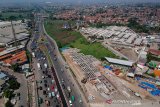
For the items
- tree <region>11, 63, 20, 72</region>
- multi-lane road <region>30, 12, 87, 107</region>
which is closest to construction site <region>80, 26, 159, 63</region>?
multi-lane road <region>30, 12, 87, 107</region>

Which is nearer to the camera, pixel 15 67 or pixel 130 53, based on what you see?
pixel 15 67

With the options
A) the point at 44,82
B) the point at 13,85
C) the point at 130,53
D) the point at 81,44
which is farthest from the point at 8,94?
the point at 130,53

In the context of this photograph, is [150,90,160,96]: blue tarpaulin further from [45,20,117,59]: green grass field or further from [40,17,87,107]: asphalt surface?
[45,20,117,59]: green grass field

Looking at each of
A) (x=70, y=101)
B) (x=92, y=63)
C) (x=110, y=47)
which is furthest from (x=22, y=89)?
(x=110, y=47)

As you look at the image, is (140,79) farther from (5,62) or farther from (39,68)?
(5,62)

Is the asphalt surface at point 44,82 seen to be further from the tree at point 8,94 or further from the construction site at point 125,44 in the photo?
the construction site at point 125,44

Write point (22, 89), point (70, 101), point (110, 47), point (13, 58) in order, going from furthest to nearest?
point (110, 47) → point (13, 58) → point (22, 89) → point (70, 101)

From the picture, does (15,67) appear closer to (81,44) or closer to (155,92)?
(81,44)

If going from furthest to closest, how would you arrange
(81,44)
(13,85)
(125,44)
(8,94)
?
(81,44) → (125,44) → (13,85) → (8,94)
